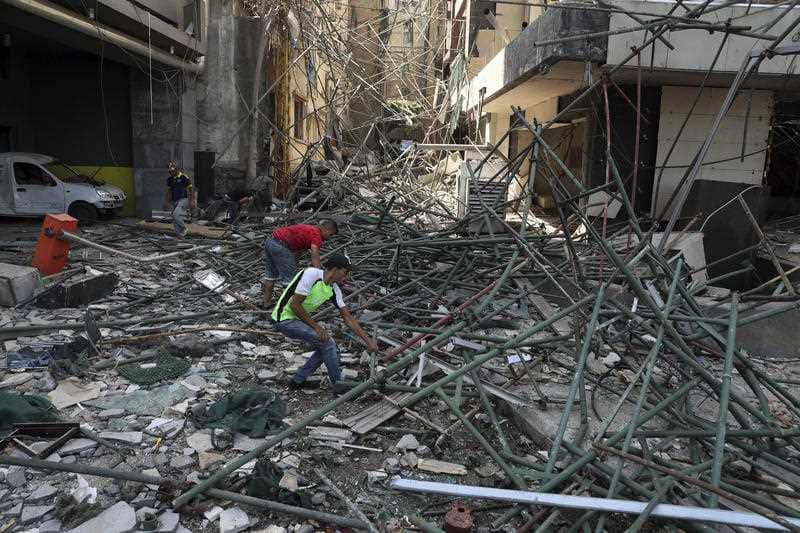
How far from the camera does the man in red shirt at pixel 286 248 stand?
6.79 metres

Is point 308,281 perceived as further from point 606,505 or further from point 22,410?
point 606,505

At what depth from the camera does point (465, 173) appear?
1201 cm

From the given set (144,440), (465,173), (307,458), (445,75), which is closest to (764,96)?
(465,173)

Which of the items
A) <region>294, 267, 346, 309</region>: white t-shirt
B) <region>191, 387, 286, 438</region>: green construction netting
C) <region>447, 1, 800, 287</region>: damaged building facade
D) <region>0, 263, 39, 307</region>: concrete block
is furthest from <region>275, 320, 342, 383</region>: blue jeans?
<region>0, 263, 39, 307</region>: concrete block

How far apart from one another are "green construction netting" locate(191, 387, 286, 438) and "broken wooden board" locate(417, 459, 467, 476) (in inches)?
43.7

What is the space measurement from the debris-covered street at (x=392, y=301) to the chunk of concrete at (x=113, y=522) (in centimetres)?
2

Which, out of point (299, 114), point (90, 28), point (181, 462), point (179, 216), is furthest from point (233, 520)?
point (299, 114)

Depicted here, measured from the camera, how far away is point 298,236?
22.4ft

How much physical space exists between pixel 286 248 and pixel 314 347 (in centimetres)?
237

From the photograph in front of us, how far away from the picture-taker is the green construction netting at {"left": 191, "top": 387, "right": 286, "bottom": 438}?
163 inches

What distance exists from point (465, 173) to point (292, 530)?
9.69 m

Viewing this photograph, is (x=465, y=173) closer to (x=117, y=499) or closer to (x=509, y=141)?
(x=509, y=141)

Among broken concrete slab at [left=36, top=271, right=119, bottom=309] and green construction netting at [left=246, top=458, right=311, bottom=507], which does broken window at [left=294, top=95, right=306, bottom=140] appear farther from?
green construction netting at [left=246, top=458, right=311, bottom=507]

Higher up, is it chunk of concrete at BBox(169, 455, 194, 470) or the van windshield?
the van windshield
